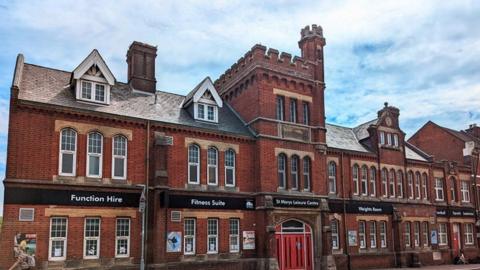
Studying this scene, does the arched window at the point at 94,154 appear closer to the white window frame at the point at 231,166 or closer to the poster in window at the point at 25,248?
the poster in window at the point at 25,248

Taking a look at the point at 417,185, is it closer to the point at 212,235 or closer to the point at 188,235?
the point at 212,235

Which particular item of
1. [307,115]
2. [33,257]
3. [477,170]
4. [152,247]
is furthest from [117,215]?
[477,170]

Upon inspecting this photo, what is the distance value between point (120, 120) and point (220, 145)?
244 inches

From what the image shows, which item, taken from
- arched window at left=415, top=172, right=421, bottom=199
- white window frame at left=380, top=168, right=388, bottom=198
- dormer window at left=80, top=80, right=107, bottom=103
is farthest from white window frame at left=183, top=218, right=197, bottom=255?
arched window at left=415, top=172, right=421, bottom=199

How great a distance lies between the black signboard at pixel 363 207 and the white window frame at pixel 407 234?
6.84ft

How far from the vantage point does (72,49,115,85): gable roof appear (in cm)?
2348

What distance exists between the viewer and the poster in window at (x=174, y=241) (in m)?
23.8

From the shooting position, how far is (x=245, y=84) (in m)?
30.5

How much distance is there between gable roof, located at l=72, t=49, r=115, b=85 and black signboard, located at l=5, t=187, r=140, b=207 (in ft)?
19.6

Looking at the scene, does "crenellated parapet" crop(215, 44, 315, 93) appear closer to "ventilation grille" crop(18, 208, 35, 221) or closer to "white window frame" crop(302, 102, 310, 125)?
"white window frame" crop(302, 102, 310, 125)

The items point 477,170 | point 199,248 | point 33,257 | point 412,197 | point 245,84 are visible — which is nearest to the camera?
point 33,257

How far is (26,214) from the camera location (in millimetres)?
20203

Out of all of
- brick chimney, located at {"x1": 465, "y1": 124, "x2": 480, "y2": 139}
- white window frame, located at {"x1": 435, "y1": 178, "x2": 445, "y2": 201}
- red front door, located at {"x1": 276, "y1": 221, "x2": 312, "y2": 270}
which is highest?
brick chimney, located at {"x1": 465, "y1": 124, "x2": 480, "y2": 139}

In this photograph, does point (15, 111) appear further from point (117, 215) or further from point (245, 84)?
point (245, 84)
